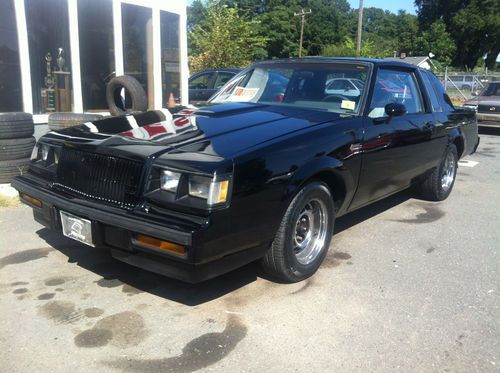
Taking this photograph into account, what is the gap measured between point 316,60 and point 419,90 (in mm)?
1358

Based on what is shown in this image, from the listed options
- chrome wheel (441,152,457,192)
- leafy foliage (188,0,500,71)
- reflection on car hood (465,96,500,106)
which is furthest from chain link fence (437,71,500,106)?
chrome wheel (441,152,457,192)

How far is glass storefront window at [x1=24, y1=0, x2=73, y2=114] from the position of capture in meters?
7.95

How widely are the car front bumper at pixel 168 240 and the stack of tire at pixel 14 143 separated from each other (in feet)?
9.67

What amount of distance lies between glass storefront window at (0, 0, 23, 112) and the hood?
4.52m

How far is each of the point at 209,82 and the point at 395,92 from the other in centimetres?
749

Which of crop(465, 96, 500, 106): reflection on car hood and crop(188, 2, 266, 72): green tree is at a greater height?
crop(188, 2, 266, 72): green tree

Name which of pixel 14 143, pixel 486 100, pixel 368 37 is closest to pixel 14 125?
pixel 14 143

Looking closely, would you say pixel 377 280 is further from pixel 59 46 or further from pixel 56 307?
pixel 59 46

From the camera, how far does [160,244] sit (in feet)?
9.28

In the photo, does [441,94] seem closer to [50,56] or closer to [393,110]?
[393,110]

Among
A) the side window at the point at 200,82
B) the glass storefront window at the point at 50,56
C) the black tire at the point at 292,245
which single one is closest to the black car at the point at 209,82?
the side window at the point at 200,82

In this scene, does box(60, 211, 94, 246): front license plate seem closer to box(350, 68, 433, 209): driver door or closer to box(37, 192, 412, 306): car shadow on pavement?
box(37, 192, 412, 306): car shadow on pavement

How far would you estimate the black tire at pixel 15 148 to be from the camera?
5.72 metres

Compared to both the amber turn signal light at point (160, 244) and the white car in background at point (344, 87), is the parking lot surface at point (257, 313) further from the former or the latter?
the white car in background at point (344, 87)
